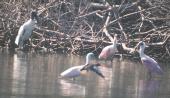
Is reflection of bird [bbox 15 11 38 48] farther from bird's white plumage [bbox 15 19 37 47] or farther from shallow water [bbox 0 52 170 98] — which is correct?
shallow water [bbox 0 52 170 98]

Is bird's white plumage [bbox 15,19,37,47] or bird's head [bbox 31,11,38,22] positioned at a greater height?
bird's head [bbox 31,11,38,22]

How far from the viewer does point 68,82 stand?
1341cm

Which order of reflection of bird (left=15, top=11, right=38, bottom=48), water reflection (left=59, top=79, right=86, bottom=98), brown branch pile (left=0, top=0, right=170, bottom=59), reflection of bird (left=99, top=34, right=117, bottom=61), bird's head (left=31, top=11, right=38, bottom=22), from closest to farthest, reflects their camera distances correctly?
water reflection (left=59, top=79, right=86, bottom=98) < reflection of bird (left=99, top=34, right=117, bottom=61) < reflection of bird (left=15, top=11, right=38, bottom=48) < bird's head (left=31, top=11, right=38, bottom=22) < brown branch pile (left=0, top=0, right=170, bottom=59)

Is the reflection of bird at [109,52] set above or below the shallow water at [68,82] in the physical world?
above

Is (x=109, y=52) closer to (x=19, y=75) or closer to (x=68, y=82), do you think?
(x=19, y=75)

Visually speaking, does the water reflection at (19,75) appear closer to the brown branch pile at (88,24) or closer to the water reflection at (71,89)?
the water reflection at (71,89)

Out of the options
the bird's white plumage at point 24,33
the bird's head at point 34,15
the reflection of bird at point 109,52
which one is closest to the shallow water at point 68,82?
the reflection of bird at point 109,52

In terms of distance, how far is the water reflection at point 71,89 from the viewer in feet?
37.9

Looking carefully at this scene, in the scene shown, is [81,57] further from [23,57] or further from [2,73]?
[2,73]

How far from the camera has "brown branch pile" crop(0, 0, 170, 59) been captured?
21.5 metres

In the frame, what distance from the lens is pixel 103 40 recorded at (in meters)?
21.5

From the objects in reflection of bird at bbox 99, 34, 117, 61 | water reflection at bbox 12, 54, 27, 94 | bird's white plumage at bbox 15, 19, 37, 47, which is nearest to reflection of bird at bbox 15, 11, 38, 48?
bird's white plumage at bbox 15, 19, 37, 47

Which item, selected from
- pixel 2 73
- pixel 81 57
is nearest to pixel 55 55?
pixel 81 57

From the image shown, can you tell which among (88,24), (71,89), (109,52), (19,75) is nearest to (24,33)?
(88,24)
